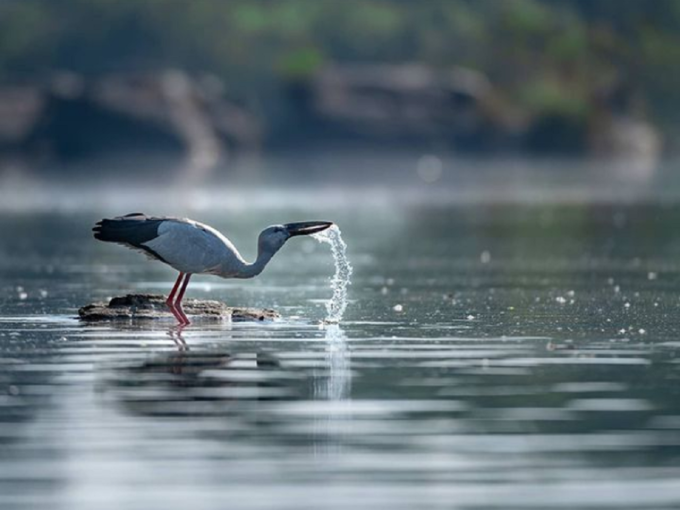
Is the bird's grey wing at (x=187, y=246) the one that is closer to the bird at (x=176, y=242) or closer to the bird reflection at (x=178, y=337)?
the bird at (x=176, y=242)

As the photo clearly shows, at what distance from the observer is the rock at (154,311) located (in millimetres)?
19125

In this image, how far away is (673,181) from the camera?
5956 cm

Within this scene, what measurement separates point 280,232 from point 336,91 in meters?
90.4

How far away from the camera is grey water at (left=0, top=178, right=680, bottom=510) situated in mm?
11148

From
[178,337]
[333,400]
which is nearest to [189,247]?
[178,337]

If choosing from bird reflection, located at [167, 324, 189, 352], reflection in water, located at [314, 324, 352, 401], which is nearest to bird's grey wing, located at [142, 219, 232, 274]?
bird reflection, located at [167, 324, 189, 352]

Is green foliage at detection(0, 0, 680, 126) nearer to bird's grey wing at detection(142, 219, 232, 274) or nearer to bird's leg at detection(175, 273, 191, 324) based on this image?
bird's leg at detection(175, 273, 191, 324)

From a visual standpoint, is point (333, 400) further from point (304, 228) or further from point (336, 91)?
point (336, 91)

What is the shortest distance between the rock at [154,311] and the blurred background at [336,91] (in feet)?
116

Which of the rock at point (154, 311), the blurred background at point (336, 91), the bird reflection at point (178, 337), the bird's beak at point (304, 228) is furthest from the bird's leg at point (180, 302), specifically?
the blurred background at point (336, 91)

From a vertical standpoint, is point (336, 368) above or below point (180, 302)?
below

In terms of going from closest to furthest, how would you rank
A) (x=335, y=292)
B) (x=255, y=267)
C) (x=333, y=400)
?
(x=333, y=400), (x=255, y=267), (x=335, y=292)

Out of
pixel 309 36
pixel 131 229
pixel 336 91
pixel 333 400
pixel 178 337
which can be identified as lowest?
pixel 333 400

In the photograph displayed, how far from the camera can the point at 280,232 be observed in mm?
19172
